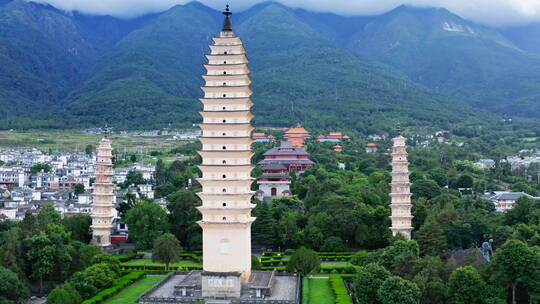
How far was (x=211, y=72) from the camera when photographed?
36969mm

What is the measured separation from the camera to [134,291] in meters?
35.0

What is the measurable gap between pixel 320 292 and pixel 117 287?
9803mm

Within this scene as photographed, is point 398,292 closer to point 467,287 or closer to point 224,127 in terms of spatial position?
point 467,287

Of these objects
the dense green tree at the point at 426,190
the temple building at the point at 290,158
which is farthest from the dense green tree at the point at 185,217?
the temple building at the point at 290,158

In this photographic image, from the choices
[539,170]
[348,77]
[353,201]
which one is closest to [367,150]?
[539,170]

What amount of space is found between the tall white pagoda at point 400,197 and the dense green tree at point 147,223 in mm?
14312

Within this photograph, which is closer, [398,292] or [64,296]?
[398,292]

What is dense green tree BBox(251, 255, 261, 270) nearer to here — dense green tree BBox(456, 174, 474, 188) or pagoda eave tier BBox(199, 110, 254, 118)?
pagoda eave tier BBox(199, 110, 254, 118)

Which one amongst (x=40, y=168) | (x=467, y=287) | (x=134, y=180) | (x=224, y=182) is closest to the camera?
(x=467, y=287)

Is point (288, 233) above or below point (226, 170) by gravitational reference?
below

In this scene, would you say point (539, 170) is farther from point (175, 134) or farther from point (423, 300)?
point (175, 134)

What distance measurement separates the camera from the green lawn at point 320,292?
107 ft

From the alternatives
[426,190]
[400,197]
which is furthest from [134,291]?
[426,190]

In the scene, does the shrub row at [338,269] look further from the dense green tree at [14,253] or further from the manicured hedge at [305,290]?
the dense green tree at [14,253]
